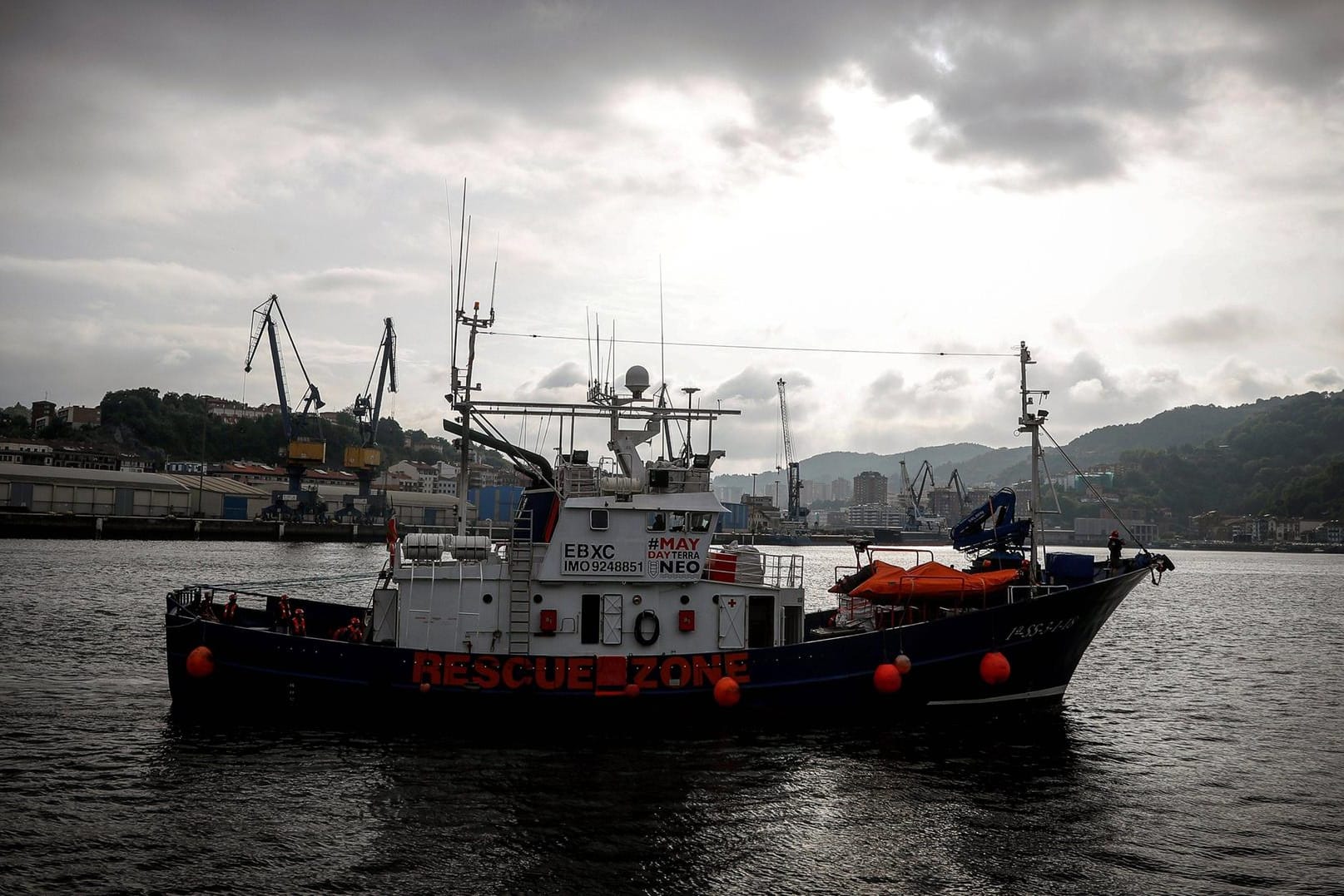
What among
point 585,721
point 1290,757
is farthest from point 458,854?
point 1290,757

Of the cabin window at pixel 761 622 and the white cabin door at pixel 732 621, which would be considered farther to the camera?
the cabin window at pixel 761 622

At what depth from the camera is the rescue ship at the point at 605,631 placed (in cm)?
1812

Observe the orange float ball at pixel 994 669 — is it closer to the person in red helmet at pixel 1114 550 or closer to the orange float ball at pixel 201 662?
the person in red helmet at pixel 1114 550

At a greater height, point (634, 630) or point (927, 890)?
point (634, 630)

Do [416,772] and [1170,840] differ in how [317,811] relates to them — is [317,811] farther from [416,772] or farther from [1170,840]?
[1170,840]

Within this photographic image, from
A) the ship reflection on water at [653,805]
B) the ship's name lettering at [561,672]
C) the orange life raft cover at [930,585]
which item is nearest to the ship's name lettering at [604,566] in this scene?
the ship's name lettering at [561,672]

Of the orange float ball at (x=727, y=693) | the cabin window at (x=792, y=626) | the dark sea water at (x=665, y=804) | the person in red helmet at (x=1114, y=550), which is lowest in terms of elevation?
the dark sea water at (x=665, y=804)

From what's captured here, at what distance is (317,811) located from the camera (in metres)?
13.8

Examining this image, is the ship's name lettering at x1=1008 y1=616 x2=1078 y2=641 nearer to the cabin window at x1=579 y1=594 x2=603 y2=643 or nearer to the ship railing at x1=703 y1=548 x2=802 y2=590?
the ship railing at x1=703 y1=548 x2=802 y2=590

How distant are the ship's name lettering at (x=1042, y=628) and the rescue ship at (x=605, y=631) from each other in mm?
45

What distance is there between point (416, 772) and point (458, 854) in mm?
3761

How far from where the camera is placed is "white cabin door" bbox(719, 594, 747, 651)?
1891 cm

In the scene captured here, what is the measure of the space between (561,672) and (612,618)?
4.89 feet

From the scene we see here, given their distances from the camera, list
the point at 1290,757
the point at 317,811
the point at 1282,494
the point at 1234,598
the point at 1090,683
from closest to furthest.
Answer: the point at 317,811 < the point at 1290,757 < the point at 1090,683 < the point at 1234,598 < the point at 1282,494
